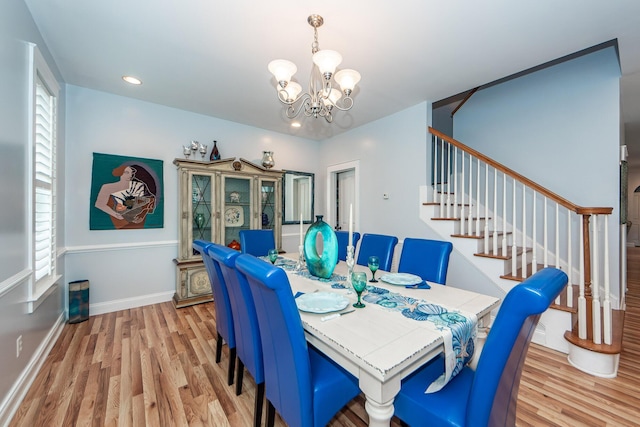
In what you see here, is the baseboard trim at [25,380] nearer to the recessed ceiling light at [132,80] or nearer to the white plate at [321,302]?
the white plate at [321,302]

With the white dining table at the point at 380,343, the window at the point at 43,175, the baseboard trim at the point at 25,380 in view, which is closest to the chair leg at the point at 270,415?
the white dining table at the point at 380,343

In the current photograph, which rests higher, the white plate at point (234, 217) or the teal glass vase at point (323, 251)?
the white plate at point (234, 217)

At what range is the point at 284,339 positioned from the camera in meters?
1.08

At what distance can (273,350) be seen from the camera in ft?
3.94

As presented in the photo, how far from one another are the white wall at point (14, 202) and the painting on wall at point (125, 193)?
1287mm

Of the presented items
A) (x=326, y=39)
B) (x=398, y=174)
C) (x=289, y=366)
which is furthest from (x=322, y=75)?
(x=398, y=174)

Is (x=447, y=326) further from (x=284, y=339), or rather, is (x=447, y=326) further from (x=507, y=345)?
(x=284, y=339)

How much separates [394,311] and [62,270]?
341 cm

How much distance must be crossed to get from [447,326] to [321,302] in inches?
23.9

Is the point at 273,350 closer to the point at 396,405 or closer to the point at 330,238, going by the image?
the point at 396,405

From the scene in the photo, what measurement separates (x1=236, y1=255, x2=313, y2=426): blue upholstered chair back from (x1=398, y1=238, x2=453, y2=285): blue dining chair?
51.3 inches

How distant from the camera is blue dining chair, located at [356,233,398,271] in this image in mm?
2406

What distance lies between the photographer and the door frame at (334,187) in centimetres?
424

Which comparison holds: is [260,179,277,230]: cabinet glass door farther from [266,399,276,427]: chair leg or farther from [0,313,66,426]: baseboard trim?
[266,399,276,427]: chair leg
